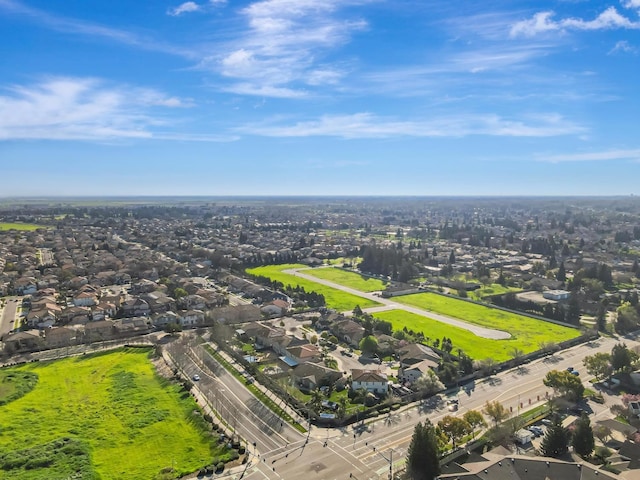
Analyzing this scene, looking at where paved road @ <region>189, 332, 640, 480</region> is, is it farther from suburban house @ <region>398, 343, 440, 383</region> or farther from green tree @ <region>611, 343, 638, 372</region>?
suburban house @ <region>398, 343, 440, 383</region>

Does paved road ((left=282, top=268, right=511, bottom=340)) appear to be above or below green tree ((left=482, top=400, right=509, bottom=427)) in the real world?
below

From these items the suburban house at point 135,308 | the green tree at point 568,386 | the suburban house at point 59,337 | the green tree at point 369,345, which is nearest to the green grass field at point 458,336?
the green tree at point 369,345

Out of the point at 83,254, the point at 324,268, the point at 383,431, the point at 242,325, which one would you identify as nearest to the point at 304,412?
the point at 383,431

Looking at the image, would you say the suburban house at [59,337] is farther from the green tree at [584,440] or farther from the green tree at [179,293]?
the green tree at [584,440]

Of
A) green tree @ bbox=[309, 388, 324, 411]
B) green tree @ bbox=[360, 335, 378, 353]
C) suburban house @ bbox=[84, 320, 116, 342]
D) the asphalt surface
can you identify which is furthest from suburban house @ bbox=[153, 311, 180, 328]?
green tree @ bbox=[309, 388, 324, 411]

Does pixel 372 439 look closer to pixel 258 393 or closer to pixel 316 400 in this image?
pixel 316 400
